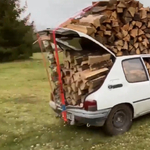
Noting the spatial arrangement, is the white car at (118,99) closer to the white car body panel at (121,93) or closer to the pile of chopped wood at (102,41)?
the white car body panel at (121,93)

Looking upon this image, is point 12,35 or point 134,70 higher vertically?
point 12,35

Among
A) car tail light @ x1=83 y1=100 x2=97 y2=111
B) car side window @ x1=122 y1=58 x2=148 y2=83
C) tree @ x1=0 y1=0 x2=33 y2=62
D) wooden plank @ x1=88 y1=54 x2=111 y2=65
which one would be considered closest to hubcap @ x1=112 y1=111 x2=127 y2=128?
car tail light @ x1=83 y1=100 x2=97 y2=111

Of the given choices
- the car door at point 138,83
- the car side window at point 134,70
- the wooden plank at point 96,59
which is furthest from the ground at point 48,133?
the wooden plank at point 96,59

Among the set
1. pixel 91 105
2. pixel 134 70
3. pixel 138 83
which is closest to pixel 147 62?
pixel 134 70

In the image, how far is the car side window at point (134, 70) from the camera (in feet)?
19.0

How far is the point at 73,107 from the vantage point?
18.4ft

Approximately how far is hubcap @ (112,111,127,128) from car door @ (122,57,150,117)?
0.99ft

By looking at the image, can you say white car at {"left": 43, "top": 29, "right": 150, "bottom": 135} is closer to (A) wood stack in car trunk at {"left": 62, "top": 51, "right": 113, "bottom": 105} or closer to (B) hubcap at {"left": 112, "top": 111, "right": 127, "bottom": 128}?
→ (B) hubcap at {"left": 112, "top": 111, "right": 127, "bottom": 128}

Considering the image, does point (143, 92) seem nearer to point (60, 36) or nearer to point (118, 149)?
point (118, 149)

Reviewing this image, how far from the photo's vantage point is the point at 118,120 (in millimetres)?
5719

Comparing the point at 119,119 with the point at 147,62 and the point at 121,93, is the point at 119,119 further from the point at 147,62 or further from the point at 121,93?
the point at 147,62

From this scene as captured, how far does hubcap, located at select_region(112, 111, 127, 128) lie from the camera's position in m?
5.66

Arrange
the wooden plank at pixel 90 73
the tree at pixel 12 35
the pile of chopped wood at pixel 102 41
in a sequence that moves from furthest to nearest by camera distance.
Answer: the tree at pixel 12 35 < the pile of chopped wood at pixel 102 41 < the wooden plank at pixel 90 73

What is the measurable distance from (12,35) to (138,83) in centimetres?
2168
